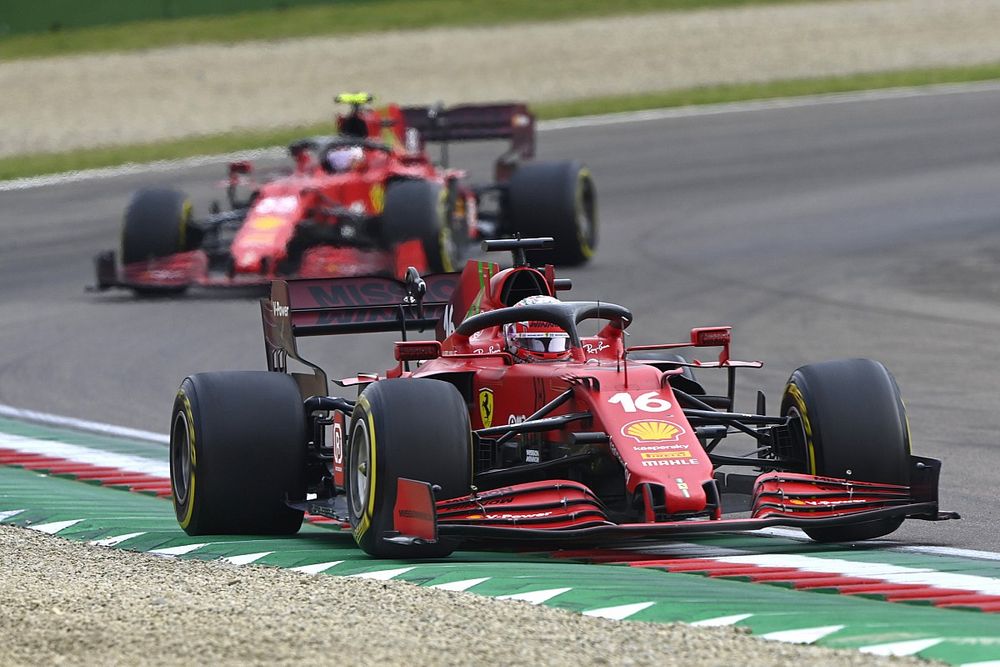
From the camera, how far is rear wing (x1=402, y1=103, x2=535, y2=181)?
22.7 metres

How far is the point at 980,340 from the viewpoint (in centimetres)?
1712

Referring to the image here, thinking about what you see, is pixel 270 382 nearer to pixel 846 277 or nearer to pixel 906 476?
pixel 906 476

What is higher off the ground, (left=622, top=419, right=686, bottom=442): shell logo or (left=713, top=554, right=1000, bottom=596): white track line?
(left=622, top=419, right=686, bottom=442): shell logo

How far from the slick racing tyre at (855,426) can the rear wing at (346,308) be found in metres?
2.60

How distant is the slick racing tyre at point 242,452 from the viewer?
31.6 feet

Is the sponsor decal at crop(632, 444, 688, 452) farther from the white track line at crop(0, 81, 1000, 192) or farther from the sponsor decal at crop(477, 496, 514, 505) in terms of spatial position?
the white track line at crop(0, 81, 1000, 192)

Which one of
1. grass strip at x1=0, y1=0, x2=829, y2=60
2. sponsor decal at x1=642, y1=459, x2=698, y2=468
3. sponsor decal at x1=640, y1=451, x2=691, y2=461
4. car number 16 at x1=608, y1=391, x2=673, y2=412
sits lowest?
sponsor decal at x1=642, y1=459, x2=698, y2=468

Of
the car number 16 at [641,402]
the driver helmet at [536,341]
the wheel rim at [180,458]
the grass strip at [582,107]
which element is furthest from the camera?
the grass strip at [582,107]

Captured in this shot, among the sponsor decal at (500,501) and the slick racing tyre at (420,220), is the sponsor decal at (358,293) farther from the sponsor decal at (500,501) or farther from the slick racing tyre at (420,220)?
the slick racing tyre at (420,220)

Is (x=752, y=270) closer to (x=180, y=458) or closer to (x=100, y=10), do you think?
(x=180, y=458)

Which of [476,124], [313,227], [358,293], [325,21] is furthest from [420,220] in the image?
[325,21]

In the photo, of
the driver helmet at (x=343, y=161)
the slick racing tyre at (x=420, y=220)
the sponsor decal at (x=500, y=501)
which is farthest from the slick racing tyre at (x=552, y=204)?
the sponsor decal at (x=500, y=501)

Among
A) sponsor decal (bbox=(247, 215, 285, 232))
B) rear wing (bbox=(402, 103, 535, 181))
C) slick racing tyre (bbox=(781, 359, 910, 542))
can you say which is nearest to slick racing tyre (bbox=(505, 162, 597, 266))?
rear wing (bbox=(402, 103, 535, 181))

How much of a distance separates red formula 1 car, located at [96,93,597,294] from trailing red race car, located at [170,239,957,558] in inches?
357
